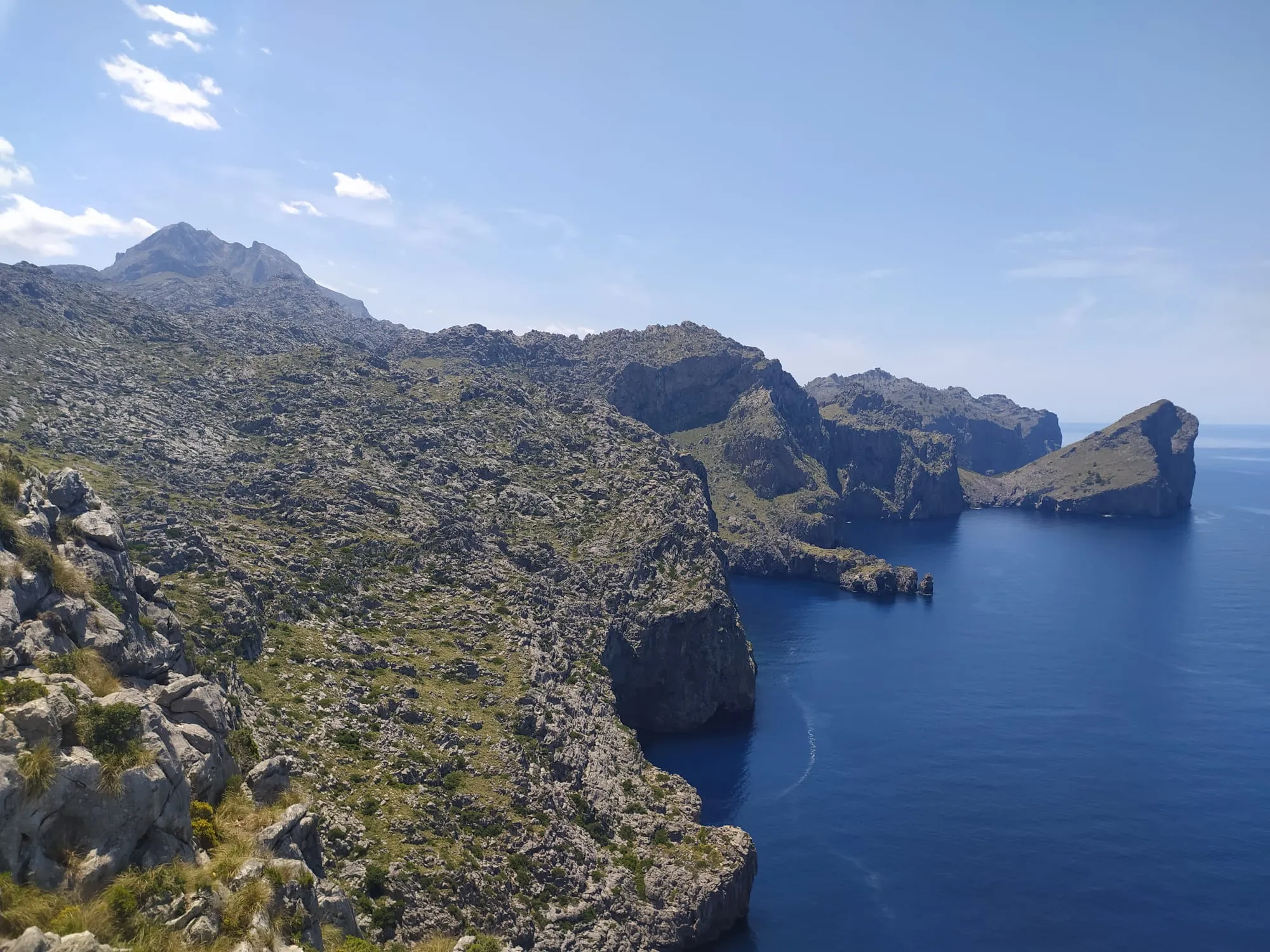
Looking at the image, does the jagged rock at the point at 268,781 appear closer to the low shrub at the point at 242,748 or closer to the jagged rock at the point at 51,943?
the low shrub at the point at 242,748

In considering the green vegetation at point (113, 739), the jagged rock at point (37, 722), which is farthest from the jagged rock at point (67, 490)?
the jagged rock at point (37, 722)

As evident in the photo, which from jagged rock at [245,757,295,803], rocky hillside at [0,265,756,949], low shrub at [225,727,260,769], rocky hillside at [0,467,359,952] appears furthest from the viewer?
rocky hillside at [0,265,756,949]

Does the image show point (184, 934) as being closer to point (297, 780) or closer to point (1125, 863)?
point (297, 780)

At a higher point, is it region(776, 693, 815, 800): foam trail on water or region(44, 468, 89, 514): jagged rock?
region(44, 468, 89, 514): jagged rock

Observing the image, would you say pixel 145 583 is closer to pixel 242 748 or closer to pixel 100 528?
pixel 100 528

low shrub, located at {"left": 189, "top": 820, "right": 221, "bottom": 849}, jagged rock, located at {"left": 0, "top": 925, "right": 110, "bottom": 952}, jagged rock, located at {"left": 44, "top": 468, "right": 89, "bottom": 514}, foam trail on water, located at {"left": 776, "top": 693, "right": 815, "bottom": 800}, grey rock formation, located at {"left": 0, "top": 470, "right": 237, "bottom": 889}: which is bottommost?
foam trail on water, located at {"left": 776, "top": 693, "right": 815, "bottom": 800}

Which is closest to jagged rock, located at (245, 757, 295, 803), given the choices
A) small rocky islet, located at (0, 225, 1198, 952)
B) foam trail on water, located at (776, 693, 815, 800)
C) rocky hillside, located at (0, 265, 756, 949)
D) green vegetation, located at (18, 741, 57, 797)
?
small rocky islet, located at (0, 225, 1198, 952)

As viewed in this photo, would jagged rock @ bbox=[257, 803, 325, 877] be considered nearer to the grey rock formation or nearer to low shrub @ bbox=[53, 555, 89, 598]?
the grey rock formation

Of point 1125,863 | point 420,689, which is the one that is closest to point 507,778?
point 420,689
